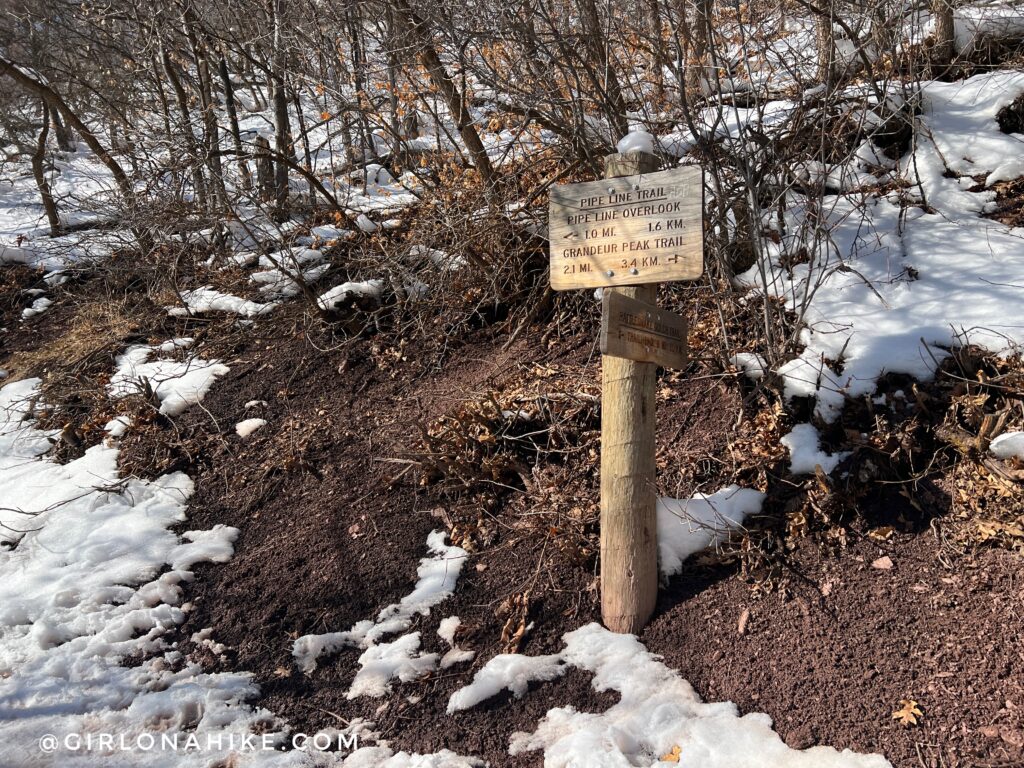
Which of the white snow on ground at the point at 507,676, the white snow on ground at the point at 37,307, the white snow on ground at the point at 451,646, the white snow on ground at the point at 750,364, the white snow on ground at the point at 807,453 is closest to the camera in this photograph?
the white snow on ground at the point at 507,676

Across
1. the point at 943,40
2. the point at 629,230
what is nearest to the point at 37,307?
the point at 629,230

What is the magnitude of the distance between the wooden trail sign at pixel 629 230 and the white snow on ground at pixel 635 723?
1.72m

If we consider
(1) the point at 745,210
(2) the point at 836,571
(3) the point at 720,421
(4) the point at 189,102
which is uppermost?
(4) the point at 189,102

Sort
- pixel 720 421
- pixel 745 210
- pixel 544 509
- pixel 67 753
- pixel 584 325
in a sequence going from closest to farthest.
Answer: pixel 67 753, pixel 544 509, pixel 720 421, pixel 745 210, pixel 584 325

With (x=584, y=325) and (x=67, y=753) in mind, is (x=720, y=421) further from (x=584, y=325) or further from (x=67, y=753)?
(x=67, y=753)

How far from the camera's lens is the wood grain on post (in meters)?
3.23

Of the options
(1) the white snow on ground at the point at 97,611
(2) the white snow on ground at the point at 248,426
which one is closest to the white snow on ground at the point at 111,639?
(1) the white snow on ground at the point at 97,611

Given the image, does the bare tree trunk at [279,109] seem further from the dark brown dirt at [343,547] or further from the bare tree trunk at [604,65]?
the bare tree trunk at [604,65]

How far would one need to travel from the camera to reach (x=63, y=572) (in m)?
4.22

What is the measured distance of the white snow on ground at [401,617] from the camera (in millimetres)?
3507

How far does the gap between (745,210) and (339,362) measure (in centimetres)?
364

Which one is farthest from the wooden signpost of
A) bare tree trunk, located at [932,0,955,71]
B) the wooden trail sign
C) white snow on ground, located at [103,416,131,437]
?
bare tree trunk, located at [932,0,955,71]

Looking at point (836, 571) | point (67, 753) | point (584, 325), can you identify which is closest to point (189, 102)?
point (584, 325)

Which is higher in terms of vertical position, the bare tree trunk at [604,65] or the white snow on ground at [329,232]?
the bare tree trunk at [604,65]
